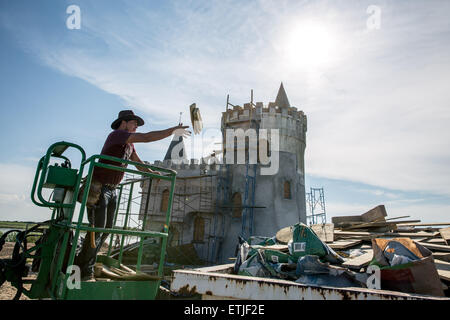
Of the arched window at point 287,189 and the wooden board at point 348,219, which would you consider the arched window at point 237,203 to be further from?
the wooden board at point 348,219

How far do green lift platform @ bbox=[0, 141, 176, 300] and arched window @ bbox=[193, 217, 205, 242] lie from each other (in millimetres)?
16035

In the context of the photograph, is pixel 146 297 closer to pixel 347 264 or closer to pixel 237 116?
pixel 347 264

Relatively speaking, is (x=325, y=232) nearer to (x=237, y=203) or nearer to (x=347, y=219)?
(x=347, y=219)

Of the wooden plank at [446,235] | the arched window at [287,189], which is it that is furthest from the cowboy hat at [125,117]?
the arched window at [287,189]

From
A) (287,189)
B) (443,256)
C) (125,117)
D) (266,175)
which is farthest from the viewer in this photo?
(287,189)

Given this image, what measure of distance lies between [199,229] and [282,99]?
1189 centimetres

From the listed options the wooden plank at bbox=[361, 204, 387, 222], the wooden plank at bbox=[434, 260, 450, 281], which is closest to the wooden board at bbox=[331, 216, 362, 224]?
the wooden plank at bbox=[361, 204, 387, 222]

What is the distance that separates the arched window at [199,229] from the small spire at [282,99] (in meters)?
10.4

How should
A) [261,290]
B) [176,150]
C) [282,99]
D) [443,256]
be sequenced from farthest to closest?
[176,150] < [282,99] < [443,256] < [261,290]

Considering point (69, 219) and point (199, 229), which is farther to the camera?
point (199, 229)

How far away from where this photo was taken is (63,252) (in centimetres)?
287

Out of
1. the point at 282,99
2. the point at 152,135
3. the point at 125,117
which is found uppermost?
the point at 282,99

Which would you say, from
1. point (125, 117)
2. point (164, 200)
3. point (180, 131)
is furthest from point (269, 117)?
point (180, 131)

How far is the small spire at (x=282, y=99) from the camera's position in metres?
21.0
